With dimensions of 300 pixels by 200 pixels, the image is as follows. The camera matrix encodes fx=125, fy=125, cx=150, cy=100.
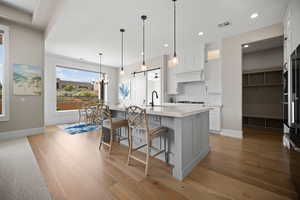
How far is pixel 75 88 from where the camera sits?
5977 millimetres

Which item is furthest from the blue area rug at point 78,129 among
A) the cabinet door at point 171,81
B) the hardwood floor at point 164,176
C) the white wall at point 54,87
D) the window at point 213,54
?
the window at point 213,54

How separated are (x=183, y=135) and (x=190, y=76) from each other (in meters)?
3.13

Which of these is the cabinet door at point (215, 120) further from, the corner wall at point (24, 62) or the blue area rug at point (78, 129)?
the corner wall at point (24, 62)

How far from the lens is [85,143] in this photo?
10.2ft

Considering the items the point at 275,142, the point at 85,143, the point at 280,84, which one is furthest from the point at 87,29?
the point at 280,84

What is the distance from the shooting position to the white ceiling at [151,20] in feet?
8.04

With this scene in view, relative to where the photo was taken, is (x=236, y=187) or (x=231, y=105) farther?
(x=231, y=105)

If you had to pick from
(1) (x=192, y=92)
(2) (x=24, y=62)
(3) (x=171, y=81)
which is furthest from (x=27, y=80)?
(1) (x=192, y=92)

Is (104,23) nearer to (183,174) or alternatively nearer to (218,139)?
(183,174)

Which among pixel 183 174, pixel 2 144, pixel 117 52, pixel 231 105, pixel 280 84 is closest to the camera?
pixel 183 174

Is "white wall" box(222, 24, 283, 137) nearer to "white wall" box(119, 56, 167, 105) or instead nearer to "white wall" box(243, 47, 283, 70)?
"white wall" box(243, 47, 283, 70)

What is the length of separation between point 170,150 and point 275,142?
9.39 ft

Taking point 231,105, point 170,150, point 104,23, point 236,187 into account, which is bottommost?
point 236,187

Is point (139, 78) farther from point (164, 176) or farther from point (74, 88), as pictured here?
point (164, 176)
